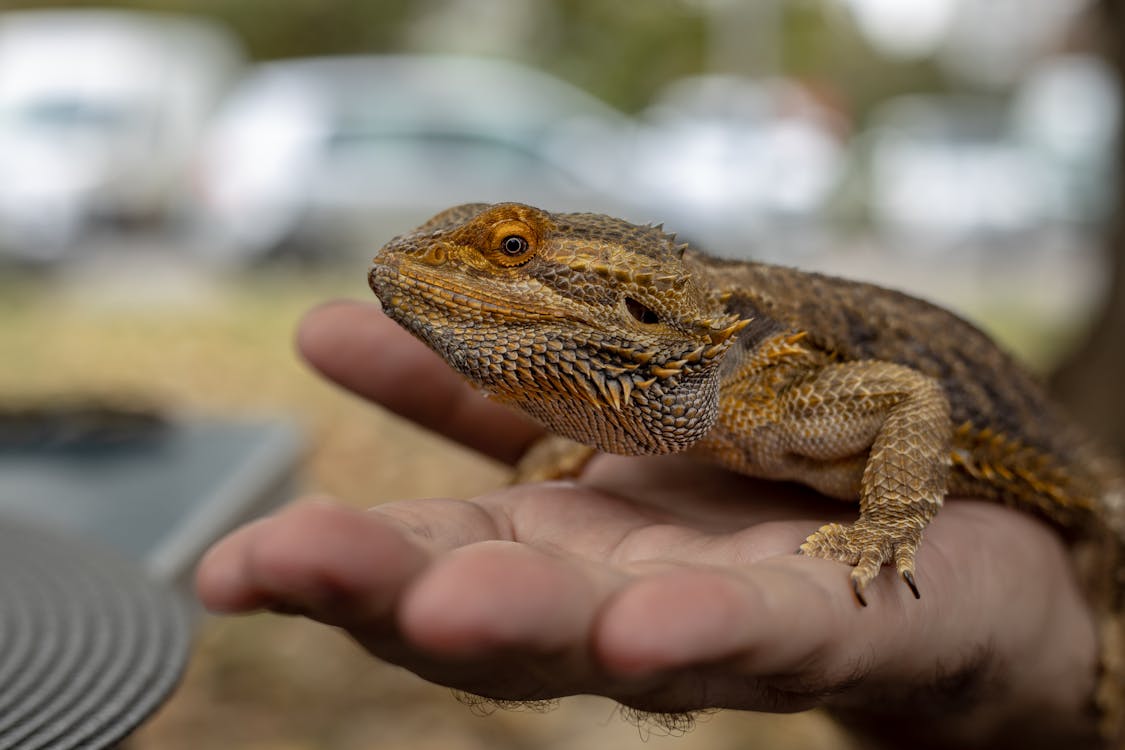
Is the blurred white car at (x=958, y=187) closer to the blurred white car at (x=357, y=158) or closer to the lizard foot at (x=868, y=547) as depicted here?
the blurred white car at (x=357, y=158)

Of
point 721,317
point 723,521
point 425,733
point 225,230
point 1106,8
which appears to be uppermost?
point 1106,8

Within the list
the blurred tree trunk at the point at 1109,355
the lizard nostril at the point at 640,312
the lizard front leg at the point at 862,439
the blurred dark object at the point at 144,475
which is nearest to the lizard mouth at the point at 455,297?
the lizard nostril at the point at 640,312

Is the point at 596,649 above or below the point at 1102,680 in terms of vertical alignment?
above

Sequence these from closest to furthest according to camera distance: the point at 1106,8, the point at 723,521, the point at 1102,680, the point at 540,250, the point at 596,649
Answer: the point at 596,649 < the point at 540,250 < the point at 723,521 < the point at 1102,680 < the point at 1106,8

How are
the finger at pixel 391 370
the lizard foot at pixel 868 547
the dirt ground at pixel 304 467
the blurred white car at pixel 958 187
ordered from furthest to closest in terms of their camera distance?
the blurred white car at pixel 958 187 < the dirt ground at pixel 304 467 < the finger at pixel 391 370 < the lizard foot at pixel 868 547

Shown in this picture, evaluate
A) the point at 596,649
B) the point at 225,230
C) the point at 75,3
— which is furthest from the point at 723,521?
the point at 75,3

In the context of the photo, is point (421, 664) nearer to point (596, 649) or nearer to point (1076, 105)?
point (596, 649)

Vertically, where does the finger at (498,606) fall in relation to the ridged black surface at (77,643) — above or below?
above
